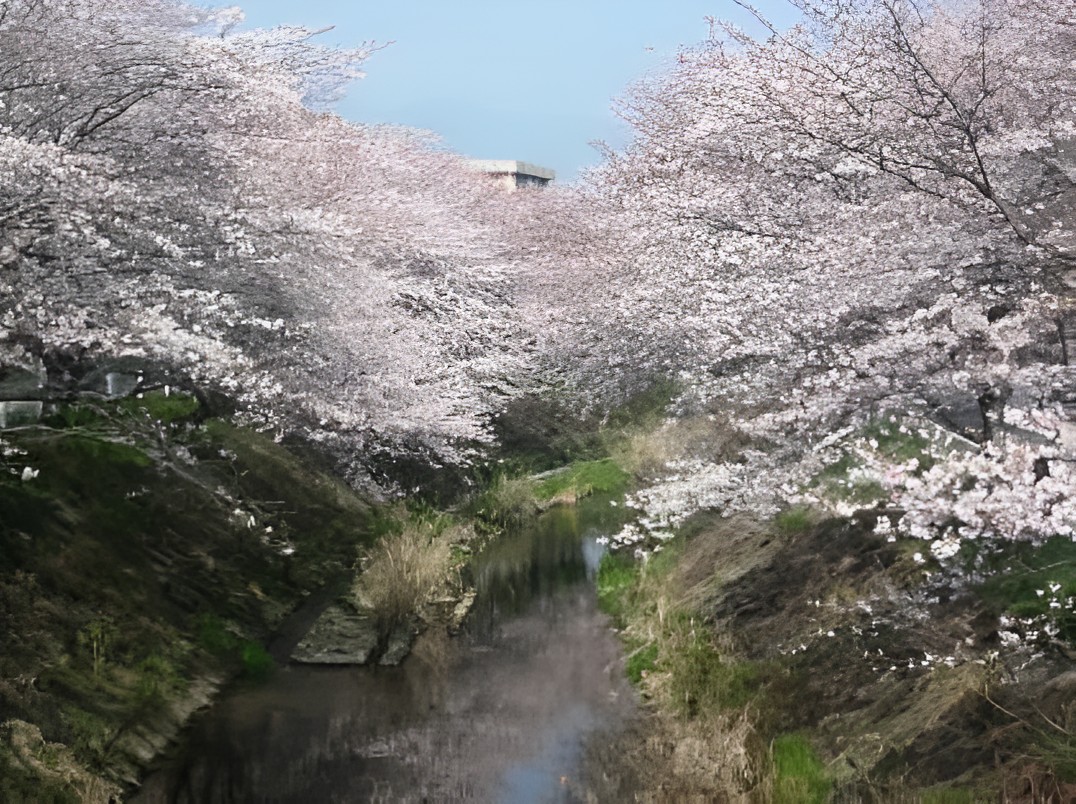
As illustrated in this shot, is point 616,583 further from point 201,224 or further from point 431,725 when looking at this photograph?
point 201,224

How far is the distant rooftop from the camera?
55281mm

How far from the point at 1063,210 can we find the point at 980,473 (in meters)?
3.95

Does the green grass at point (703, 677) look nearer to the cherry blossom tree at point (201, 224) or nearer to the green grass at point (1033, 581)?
the green grass at point (1033, 581)

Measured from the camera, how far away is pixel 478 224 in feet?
92.0

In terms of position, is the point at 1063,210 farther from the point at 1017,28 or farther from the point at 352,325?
the point at 352,325

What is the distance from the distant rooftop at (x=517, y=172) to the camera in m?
55.3

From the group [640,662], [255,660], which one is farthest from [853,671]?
[255,660]

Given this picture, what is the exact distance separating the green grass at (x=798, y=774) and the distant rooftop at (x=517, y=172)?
150 feet

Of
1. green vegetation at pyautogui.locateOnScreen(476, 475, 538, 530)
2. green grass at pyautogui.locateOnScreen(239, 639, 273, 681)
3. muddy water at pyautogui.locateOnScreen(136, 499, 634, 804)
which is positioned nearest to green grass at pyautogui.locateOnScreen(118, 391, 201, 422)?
green grass at pyautogui.locateOnScreen(239, 639, 273, 681)

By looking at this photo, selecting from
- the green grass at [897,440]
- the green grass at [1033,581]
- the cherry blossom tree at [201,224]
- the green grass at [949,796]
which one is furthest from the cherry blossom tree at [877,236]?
the cherry blossom tree at [201,224]

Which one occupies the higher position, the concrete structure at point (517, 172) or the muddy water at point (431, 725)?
the concrete structure at point (517, 172)

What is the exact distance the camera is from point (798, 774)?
8.55 m

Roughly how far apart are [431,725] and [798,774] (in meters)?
4.26

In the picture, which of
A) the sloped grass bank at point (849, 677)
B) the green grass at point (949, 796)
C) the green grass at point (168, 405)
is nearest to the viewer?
the green grass at point (949, 796)
